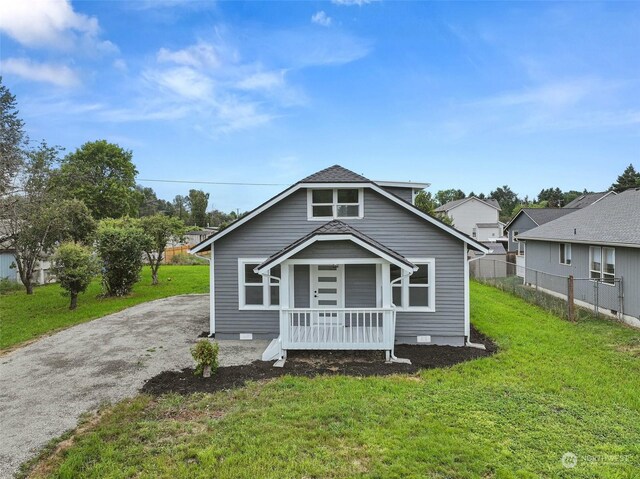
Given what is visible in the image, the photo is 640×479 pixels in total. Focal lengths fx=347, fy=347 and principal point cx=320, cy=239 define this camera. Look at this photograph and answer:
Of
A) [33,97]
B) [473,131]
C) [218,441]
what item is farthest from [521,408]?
[33,97]

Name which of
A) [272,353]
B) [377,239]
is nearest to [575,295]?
[377,239]

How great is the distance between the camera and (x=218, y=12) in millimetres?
12727

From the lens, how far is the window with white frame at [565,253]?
52.0 ft

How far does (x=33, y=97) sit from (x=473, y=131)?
22.1 m

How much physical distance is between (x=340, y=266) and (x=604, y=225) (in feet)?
39.5

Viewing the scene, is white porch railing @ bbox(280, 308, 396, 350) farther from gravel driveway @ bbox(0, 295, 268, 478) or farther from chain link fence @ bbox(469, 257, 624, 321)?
chain link fence @ bbox(469, 257, 624, 321)

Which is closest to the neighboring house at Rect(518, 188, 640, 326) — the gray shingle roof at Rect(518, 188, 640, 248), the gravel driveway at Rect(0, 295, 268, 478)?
the gray shingle roof at Rect(518, 188, 640, 248)

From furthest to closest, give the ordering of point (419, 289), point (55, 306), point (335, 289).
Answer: point (55, 306) → point (335, 289) → point (419, 289)

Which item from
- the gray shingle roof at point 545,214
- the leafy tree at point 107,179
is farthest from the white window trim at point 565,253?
the leafy tree at point 107,179

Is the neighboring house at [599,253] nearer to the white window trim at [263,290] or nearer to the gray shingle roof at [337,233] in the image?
the gray shingle roof at [337,233]

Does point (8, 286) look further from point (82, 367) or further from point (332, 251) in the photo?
point (332, 251)

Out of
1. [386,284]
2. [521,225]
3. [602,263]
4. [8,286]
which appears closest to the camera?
[386,284]

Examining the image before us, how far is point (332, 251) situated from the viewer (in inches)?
337

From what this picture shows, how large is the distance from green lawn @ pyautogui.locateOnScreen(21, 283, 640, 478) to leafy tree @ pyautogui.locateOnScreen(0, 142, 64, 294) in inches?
596
